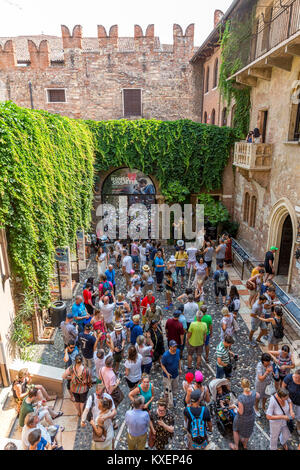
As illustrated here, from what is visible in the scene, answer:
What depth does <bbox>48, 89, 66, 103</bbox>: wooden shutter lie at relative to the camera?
69.9ft

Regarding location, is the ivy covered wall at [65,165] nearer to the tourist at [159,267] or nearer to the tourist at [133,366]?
the tourist at [159,267]

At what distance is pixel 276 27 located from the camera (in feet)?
36.5

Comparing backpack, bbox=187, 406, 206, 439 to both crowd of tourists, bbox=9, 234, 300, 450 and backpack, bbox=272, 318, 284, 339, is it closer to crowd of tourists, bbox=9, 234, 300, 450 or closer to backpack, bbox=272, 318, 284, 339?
crowd of tourists, bbox=9, 234, 300, 450

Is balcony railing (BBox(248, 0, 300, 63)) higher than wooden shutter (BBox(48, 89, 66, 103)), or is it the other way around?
balcony railing (BBox(248, 0, 300, 63))

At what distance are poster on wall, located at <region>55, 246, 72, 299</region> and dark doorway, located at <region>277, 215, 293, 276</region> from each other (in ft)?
25.3

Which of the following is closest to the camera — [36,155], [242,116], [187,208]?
[36,155]

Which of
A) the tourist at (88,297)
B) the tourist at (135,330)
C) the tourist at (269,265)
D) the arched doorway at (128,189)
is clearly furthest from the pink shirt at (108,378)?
the arched doorway at (128,189)

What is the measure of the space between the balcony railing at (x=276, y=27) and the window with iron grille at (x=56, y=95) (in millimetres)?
12516

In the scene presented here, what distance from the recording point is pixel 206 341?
7562mm

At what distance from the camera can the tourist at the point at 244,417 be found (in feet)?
16.5

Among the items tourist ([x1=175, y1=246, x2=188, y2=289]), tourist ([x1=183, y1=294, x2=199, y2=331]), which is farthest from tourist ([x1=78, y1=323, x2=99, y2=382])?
tourist ([x1=175, y1=246, x2=188, y2=289])
